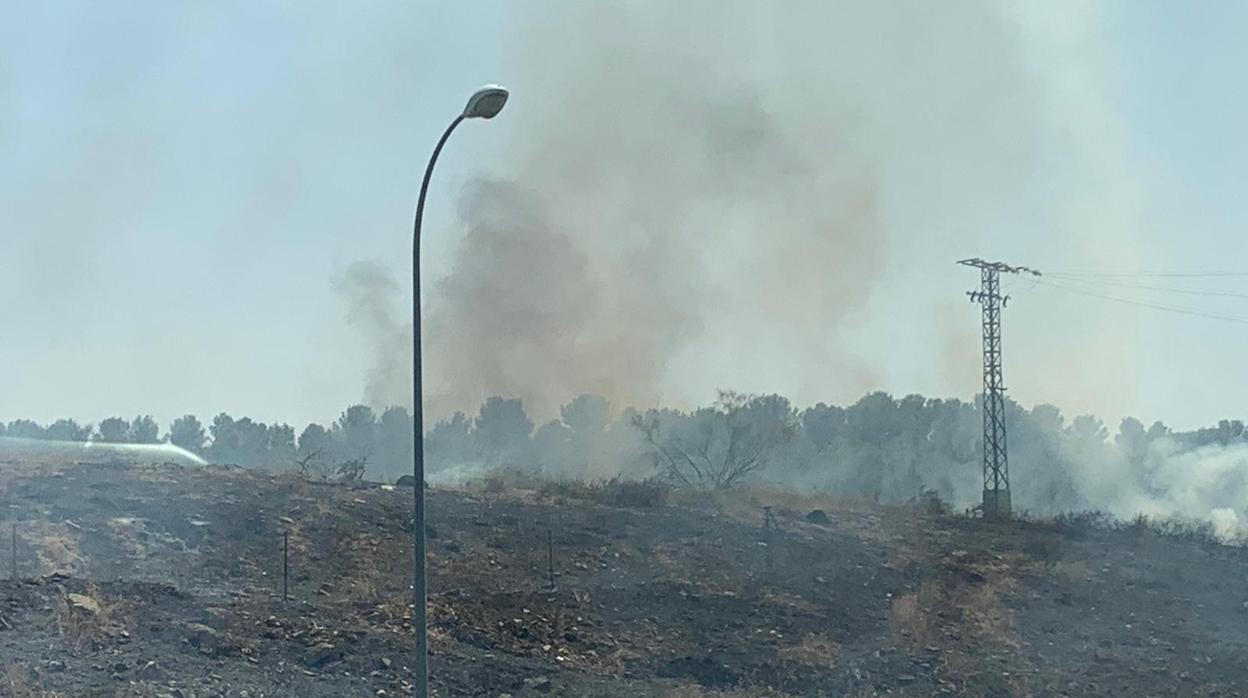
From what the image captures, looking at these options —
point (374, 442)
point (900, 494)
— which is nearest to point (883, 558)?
point (900, 494)

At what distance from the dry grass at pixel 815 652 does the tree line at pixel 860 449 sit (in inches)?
1522

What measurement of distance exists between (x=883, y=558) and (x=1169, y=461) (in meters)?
60.5

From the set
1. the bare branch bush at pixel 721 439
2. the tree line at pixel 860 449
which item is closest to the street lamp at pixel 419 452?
the bare branch bush at pixel 721 439

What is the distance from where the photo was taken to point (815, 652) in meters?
20.9

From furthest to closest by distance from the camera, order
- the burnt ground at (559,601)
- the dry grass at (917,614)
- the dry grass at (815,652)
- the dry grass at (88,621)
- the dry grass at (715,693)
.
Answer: the dry grass at (917,614) → the dry grass at (815,652) → the dry grass at (715,693) → the burnt ground at (559,601) → the dry grass at (88,621)

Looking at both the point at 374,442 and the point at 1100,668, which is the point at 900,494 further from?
the point at 1100,668

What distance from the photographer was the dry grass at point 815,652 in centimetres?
2033

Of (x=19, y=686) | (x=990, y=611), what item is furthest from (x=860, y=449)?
(x=19, y=686)

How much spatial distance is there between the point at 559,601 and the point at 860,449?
66.3 m

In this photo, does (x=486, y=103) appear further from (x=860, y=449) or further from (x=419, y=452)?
(x=860, y=449)

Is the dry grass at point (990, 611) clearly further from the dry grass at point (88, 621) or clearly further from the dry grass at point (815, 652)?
the dry grass at point (88, 621)

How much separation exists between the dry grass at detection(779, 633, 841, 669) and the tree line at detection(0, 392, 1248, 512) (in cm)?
3867

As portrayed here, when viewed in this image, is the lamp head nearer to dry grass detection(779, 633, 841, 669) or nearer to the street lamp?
the street lamp

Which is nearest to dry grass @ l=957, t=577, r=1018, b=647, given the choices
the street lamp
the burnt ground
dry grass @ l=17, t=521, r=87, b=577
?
the burnt ground
